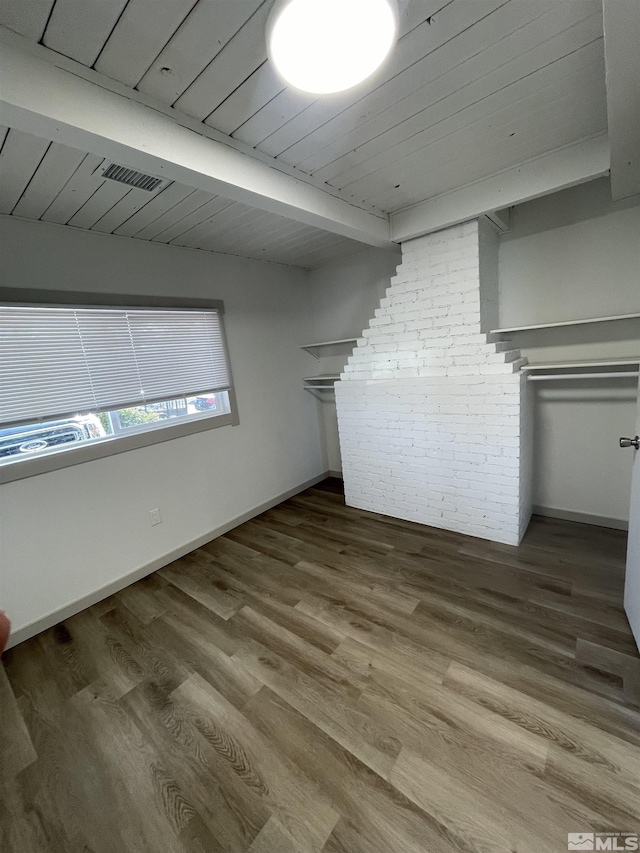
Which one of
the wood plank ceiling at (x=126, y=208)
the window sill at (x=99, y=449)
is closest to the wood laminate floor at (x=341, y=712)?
the window sill at (x=99, y=449)

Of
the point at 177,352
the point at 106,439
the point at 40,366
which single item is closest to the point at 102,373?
the point at 40,366

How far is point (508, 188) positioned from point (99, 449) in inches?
122

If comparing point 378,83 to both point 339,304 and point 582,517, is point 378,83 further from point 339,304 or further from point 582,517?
point 582,517

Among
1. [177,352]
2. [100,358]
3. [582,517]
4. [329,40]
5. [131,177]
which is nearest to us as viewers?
[329,40]

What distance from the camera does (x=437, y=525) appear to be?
9.07 ft

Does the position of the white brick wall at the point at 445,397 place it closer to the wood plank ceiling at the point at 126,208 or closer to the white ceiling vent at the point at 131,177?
the wood plank ceiling at the point at 126,208

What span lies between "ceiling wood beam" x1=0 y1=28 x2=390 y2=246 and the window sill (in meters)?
1.72

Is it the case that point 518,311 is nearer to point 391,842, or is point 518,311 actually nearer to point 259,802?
point 391,842

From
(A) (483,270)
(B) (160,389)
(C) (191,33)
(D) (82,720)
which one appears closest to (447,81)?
(C) (191,33)

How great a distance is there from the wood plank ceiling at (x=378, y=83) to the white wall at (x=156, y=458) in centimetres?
40

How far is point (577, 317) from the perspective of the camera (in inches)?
92.3

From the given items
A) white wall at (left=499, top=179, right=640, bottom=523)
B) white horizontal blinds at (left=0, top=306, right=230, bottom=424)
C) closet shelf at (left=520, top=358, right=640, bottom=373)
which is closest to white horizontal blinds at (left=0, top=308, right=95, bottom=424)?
white horizontal blinds at (left=0, top=306, right=230, bottom=424)

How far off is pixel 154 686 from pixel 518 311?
3364 mm

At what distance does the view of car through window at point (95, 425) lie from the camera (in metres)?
2.03
